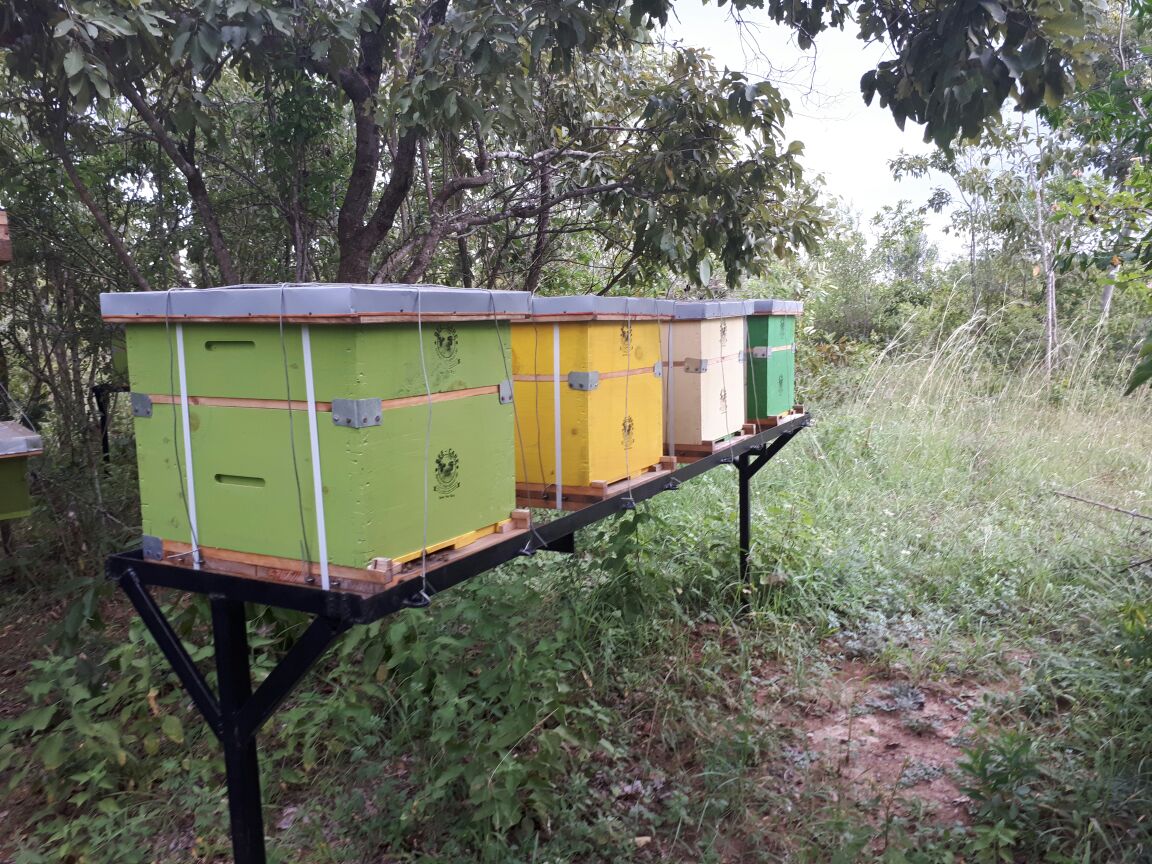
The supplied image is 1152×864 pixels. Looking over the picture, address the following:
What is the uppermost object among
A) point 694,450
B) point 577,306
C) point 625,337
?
point 577,306

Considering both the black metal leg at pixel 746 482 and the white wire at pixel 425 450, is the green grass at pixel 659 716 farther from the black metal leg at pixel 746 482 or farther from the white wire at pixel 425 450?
the white wire at pixel 425 450

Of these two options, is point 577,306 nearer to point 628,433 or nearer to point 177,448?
point 628,433

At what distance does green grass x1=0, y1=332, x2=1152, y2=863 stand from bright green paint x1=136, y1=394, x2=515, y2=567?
1.23 m

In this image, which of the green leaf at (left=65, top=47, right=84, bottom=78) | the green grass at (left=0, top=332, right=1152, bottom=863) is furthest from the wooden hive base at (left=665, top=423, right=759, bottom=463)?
the green leaf at (left=65, top=47, right=84, bottom=78)

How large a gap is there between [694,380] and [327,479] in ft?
6.12

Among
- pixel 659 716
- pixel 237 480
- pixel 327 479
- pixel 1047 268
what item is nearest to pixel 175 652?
pixel 237 480

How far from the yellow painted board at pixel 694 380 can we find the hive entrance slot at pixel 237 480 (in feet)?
5.77

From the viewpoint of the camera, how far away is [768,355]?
3.93 m

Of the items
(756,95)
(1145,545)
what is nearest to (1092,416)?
(1145,545)

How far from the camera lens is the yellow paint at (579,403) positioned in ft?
8.13

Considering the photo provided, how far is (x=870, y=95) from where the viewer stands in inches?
107

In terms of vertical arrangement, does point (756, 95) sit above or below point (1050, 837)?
above

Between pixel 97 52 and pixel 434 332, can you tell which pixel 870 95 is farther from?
pixel 97 52

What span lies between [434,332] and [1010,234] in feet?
38.8
